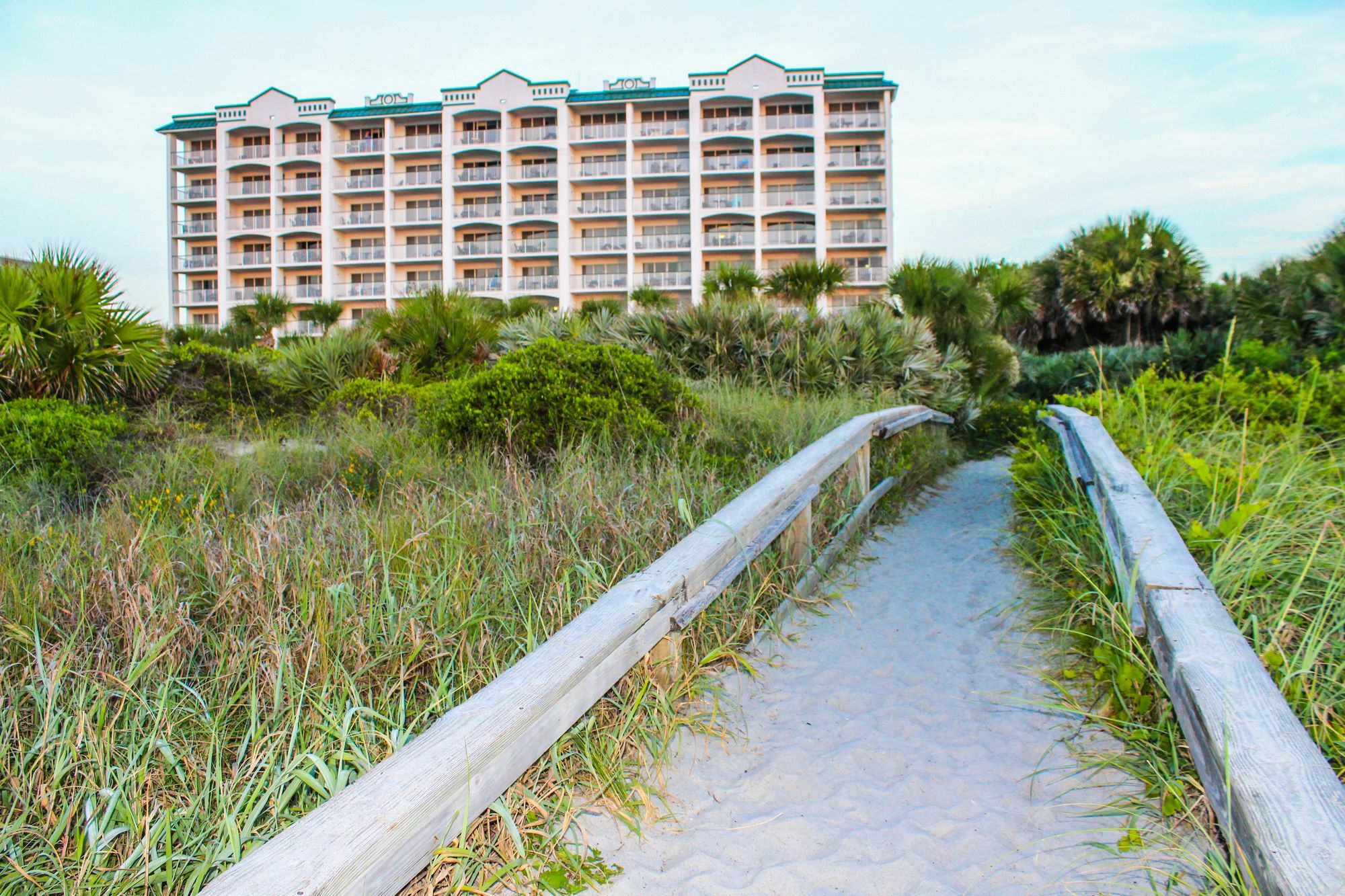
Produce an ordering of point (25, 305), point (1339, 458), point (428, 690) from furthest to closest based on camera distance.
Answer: point (25, 305) < point (1339, 458) < point (428, 690)

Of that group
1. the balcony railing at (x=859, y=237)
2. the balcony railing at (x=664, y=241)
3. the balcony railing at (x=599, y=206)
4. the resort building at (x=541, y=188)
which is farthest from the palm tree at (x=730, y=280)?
the balcony railing at (x=599, y=206)

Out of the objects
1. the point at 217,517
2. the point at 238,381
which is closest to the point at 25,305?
the point at 238,381

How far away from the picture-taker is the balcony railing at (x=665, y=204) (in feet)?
159

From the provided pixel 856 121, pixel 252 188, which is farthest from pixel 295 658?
pixel 252 188

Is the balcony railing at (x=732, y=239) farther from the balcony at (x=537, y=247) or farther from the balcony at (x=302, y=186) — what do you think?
the balcony at (x=302, y=186)

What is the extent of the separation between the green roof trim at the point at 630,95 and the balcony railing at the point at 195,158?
81.6 ft

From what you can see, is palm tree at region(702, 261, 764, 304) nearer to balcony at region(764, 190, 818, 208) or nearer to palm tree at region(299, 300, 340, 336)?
palm tree at region(299, 300, 340, 336)

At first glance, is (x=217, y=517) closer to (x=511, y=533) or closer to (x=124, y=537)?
(x=124, y=537)

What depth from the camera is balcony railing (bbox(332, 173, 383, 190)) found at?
166 feet

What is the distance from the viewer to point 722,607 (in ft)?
12.4

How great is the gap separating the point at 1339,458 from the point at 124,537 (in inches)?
265

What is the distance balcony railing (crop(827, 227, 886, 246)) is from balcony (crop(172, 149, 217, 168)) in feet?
137

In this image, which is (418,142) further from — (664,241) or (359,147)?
(664,241)

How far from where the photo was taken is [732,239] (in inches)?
1877
